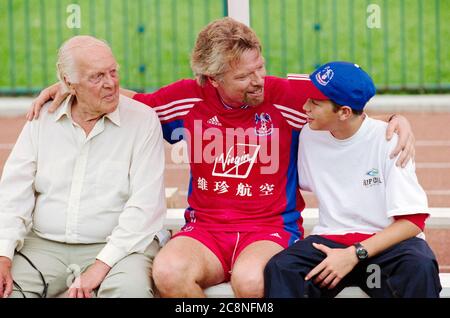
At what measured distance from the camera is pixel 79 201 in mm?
4199

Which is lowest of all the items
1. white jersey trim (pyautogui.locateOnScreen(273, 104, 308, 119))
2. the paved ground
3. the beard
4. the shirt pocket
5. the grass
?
the paved ground

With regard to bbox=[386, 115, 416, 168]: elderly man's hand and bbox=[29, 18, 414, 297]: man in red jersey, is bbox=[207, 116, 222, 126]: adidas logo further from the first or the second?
bbox=[386, 115, 416, 168]: elderly man's hand

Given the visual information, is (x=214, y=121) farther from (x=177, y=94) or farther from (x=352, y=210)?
(x=352, y=210)

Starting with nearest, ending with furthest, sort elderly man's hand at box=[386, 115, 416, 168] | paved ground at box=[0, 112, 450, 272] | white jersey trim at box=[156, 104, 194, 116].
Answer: elderly man's hand at box=[386, 115, 416, 168]
white jersey trim at box=[156, 104, 194, 116]
paved ground at box=[0, 112, 450, 272]

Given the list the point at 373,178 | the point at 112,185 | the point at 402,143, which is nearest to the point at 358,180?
the point at 373,178

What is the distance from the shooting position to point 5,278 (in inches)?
159

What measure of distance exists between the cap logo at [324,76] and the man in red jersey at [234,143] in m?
0.07

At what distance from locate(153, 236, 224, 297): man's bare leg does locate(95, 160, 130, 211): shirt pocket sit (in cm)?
29

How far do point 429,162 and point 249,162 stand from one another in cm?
590

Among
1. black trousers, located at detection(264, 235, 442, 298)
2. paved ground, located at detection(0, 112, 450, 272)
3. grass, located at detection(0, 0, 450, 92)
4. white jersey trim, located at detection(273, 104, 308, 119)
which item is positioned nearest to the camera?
black trousers, located at detection(264, 235, 442, 298)

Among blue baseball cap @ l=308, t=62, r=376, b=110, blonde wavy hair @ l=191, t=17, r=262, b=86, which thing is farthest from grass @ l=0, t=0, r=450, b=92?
blue baseball cap @ l=308, t=62, r=376, b=110

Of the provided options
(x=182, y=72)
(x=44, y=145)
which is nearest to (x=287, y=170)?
(x=44, y=145)

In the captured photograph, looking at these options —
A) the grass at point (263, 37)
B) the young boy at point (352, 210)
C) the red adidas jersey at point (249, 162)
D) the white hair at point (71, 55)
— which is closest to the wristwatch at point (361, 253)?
the young boy at point (352, 210)

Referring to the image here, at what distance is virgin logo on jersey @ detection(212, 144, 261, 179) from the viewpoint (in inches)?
168
